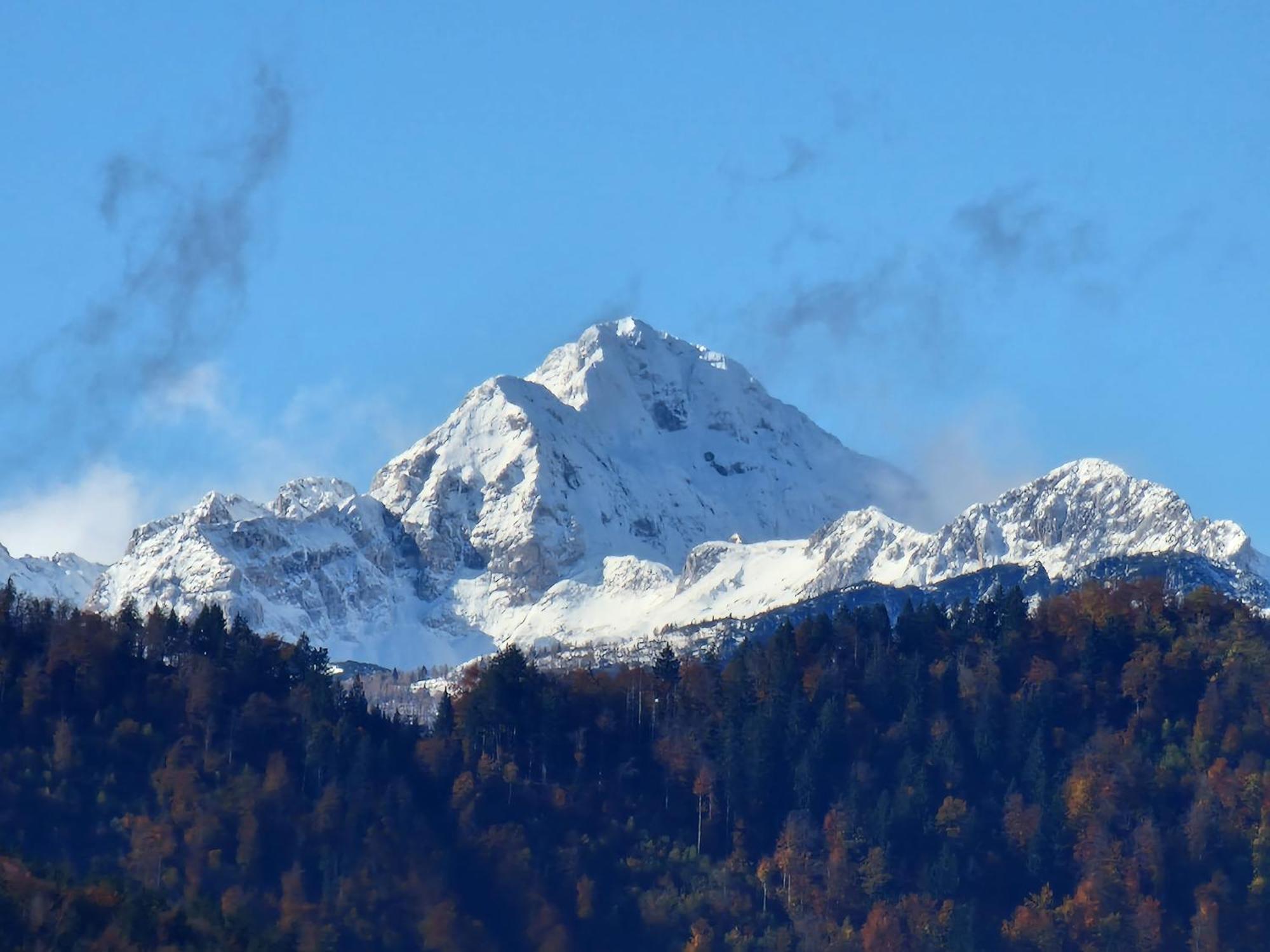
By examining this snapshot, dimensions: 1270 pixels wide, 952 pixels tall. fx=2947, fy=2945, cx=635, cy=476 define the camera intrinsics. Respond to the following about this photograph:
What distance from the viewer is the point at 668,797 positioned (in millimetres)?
185250

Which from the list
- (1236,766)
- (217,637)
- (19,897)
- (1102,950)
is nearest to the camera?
(19,897)

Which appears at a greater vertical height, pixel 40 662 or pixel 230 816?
pixel 40 662

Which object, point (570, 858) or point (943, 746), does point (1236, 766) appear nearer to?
point (943, 746)

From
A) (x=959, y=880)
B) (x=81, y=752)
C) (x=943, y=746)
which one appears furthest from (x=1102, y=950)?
(x=81, y=752)

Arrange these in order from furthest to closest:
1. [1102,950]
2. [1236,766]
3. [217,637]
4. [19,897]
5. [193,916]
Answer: [217,637]
[1236,766]
[1102,950]
[193,916]
[19,897]

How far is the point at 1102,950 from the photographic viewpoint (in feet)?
548

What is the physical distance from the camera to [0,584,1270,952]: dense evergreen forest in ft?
553

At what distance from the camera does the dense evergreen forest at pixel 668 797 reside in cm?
16850

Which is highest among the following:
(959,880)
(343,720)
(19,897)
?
(343,720)

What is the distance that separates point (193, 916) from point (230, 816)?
32628 mm

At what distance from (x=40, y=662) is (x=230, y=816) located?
22294mm

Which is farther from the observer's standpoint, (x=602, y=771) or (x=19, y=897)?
(x=602, y=771)

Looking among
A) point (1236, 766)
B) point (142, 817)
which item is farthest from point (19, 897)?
point (1236, 766)

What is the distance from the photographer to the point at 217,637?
199m
